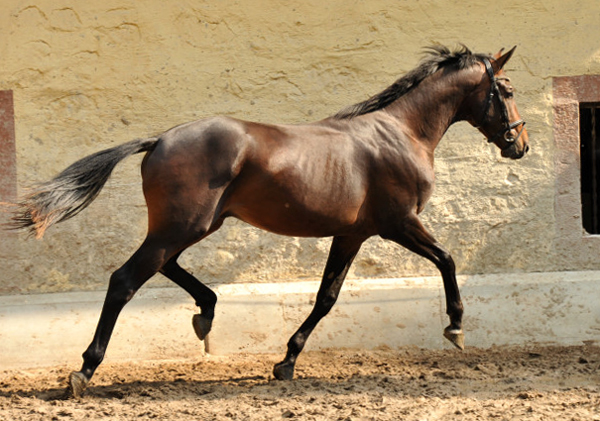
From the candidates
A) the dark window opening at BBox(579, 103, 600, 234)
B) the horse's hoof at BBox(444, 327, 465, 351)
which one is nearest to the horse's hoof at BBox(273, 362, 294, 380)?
the horse's hoof at BBox(444, 327, 465, 351)

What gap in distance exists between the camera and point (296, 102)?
19.6 feet

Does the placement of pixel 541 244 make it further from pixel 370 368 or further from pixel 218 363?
pixel 218 363

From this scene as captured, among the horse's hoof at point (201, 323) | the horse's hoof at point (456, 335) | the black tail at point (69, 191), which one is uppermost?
the black tail at point (69, 191)

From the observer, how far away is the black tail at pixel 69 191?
4320mm

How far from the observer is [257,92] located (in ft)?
19.6

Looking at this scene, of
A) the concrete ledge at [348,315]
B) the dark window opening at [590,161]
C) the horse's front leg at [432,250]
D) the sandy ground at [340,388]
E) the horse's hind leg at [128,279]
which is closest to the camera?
the sandy ground at [340,388]

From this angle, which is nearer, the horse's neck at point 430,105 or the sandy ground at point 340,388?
the sandy ground at point 340,388

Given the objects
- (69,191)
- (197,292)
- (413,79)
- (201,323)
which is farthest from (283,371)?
(413,79)

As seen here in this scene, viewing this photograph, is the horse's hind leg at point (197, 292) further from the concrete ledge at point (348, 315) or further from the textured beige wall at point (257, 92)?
the textured beige wall at point (257, 92)

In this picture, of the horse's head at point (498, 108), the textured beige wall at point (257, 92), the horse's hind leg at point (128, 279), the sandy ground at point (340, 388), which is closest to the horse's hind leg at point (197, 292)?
the sandy ground at point (340, 388)

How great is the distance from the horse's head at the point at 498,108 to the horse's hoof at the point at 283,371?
200cm

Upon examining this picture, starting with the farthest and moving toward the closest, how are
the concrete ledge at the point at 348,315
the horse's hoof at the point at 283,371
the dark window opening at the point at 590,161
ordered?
the dark window opening at the point at 590,161, the concrete ledge at the point at 348,315, the horse's hoof at the point at 283,371

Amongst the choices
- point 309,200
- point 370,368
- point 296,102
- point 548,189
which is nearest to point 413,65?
point 296,102

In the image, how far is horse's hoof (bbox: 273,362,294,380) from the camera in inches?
195
